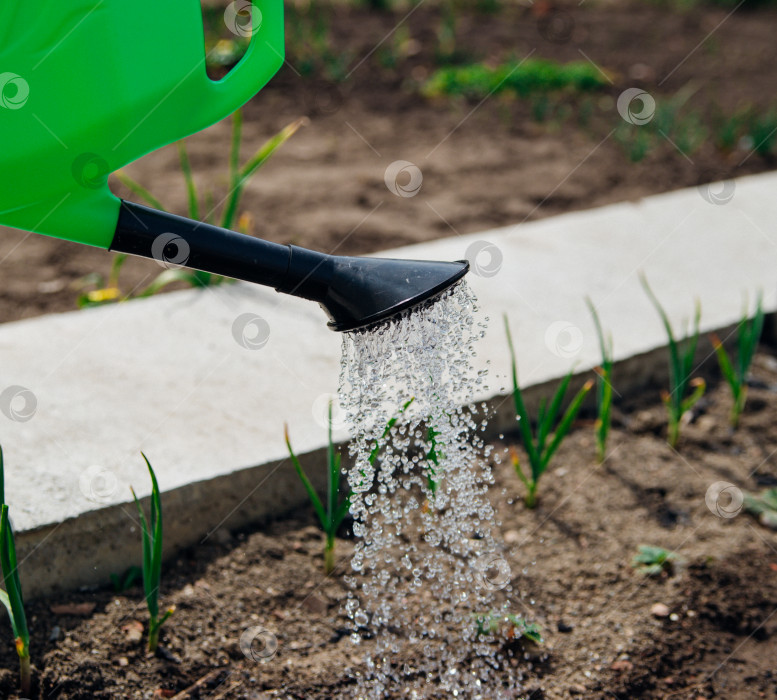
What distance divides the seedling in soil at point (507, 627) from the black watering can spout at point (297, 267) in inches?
32.2

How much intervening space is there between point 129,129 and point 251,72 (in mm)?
212

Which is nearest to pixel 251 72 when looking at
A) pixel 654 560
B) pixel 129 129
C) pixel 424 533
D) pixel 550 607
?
pixel 129 129

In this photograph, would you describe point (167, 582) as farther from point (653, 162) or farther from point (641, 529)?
point (653, 162)

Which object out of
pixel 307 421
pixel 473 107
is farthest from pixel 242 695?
pixel 473 107

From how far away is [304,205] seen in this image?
3531 millimetres

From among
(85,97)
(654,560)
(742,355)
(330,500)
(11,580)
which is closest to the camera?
(85,97)

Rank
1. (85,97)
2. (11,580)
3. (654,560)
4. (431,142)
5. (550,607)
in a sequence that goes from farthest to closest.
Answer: (431,142) → (654,560) → (550,607) → (11,580) → (85,97)

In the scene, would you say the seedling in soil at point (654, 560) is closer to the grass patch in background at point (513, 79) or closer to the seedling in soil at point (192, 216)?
the seedling in soil at point (192, 216)

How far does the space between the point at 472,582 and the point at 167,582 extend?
0.66m

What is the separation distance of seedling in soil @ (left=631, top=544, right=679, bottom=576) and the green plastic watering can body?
1.43 metres

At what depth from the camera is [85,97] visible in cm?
109

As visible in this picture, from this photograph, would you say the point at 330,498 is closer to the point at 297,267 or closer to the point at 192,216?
the point at 297,267

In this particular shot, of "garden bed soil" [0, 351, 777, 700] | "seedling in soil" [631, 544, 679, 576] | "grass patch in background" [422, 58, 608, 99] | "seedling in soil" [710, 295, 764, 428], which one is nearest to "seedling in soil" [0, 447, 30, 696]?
"garden bed soil" [0, 351, 777, 700]

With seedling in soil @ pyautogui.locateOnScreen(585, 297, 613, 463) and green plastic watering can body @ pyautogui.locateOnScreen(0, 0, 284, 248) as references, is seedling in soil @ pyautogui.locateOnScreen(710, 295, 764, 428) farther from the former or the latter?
green plastic watering can body @ pyautogui.locateOnScreen(0, 0, 284, 248)
